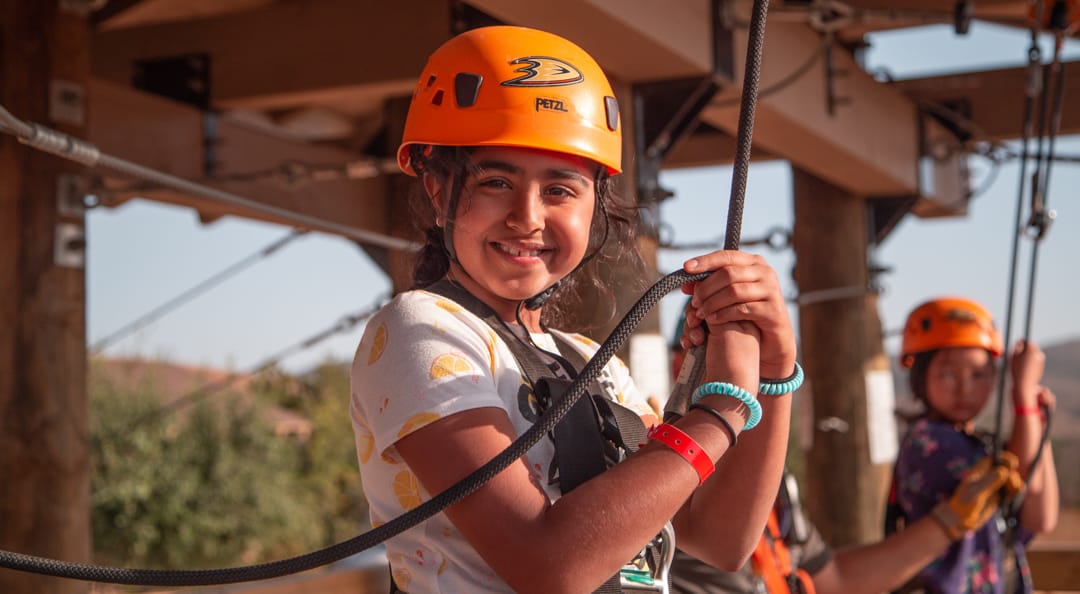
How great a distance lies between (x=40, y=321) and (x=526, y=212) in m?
2.32

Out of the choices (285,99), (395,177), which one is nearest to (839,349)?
(395,177)

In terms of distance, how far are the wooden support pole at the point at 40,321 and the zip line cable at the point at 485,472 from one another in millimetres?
2128

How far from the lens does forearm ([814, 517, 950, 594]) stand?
10.8 ft

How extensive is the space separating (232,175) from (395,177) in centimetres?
123

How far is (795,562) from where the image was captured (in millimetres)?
3100

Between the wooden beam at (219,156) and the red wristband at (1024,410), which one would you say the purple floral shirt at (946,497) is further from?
the wooden beam at (219,156)

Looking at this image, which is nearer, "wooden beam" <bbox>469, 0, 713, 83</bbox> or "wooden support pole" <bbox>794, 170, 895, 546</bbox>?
"wooden beam" <bbox>469, 0, 713, 83</bbox>

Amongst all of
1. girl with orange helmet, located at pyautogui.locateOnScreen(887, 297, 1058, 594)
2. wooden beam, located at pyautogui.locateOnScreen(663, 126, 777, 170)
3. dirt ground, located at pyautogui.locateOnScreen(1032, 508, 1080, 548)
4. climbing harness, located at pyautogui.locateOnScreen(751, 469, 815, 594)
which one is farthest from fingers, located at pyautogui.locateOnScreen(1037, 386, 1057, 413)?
dirt ground, located at pyautogui.locateOnScreen(1032, 508, 1080, 548)

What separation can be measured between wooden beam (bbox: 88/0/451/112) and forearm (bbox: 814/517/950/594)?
2.20 meters

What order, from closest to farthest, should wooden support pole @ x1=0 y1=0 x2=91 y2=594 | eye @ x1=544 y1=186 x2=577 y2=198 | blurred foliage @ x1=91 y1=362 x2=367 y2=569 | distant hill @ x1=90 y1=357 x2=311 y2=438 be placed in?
1. eye @ x1=544 y1=186 x2=577 y2=198
2. wooden support pole @ x1=0 y1=0 x2=91 y2=594
3. blurred foliage @ x1=91 y1=362 x2=367 y2=569
4. distant hill @ x1=90 y1=357 x2=311 y2=438

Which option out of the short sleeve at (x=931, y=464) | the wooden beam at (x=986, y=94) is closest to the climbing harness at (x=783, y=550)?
the short sleeve at (x=931, y=464)

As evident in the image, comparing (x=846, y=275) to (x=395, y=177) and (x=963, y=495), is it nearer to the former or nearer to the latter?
(x=395, y=177)

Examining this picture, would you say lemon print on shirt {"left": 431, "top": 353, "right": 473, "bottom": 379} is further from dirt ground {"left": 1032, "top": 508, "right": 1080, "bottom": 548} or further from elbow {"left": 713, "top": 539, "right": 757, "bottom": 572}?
dirt ground {"left": 1032, "top": 508, "right": 1080, "bottom": 548}

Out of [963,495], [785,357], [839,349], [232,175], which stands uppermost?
[785,357]
